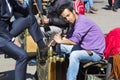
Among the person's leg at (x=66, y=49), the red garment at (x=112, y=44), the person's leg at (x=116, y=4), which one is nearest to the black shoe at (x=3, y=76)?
the person's leg at (x=66, y=49)

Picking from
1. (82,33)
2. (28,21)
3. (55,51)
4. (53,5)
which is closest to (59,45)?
(55,51)

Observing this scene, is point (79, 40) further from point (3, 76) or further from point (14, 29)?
point (3, 76)

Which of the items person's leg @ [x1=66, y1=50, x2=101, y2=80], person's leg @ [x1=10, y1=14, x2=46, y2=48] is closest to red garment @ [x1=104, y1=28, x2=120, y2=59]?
person's leg @ [x1=66, y1=50, x2=101, y2=80]

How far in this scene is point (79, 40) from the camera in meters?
5.82

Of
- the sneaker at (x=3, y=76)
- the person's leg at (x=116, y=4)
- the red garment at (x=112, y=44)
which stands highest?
the red garment at (x=112, y=44)

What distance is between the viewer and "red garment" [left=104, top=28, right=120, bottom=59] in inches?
226

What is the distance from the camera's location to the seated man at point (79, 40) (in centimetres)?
577

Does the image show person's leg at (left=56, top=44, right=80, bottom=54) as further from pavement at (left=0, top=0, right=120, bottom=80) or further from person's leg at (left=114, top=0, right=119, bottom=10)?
person's leg at (left=114, top=0, right=119, bottom=10)

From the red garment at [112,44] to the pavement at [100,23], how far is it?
2.05 metres

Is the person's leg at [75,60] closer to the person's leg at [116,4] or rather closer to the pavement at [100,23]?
the pavement at [100,23]

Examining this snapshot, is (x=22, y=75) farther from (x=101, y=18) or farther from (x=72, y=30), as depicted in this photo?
(x=101, y=18)

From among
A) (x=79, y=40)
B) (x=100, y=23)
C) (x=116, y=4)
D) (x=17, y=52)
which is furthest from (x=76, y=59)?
(x=116, y=4)

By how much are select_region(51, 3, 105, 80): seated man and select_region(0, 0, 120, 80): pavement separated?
1963 millimetres

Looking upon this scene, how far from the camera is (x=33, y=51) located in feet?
27.0
